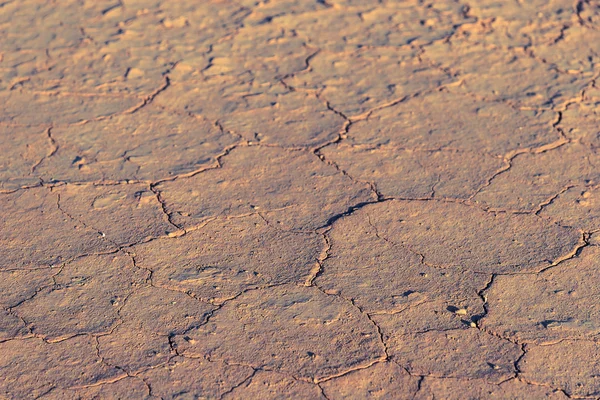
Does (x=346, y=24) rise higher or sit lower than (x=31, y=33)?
lower

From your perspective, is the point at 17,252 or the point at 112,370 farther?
the point at 17,252

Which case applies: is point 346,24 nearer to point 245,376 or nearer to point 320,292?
point 320,292

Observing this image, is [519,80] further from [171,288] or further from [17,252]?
[17,252]

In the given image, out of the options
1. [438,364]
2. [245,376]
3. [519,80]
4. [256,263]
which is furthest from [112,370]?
[519,80]

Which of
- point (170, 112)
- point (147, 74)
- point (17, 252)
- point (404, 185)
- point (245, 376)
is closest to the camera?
point (245, 376)

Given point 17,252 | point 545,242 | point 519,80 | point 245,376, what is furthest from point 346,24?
point 245,376

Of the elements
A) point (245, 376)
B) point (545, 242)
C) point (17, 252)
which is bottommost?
point (545, 242)

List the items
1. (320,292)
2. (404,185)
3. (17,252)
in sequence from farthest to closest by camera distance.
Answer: (404,185) → (17,252) → (320,292)
